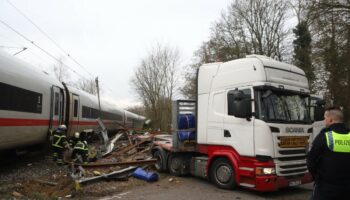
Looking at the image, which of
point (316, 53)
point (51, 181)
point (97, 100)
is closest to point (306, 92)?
point (51, 181)

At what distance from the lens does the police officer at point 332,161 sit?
15.7 ft

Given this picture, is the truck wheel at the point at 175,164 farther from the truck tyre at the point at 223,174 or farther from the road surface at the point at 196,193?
the truck tyre at the point at 223,174

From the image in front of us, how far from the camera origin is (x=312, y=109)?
1012cm

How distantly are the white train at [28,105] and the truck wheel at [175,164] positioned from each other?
4616 mm

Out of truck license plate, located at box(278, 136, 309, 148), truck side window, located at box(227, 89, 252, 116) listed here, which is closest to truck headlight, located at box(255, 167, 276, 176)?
truck license plate, located at box(278, 136, 309, 148)

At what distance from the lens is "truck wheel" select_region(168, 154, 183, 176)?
12.0m

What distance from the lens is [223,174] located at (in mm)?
10031

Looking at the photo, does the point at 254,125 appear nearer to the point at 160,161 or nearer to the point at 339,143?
the point at 339,143

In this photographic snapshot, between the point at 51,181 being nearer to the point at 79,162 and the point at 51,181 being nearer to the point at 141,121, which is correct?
the point at 79,162

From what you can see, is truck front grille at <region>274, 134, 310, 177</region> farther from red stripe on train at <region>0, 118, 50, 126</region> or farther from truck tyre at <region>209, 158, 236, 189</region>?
red stripe on train at <region>0, 118, 50, 126</region>

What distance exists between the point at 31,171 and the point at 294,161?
797cm

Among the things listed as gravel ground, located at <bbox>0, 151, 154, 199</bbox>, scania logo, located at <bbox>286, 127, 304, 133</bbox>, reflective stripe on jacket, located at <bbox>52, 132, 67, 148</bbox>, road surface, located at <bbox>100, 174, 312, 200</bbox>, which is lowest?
road surface, located at <bbox>100, 174, 312, 200</bbox>

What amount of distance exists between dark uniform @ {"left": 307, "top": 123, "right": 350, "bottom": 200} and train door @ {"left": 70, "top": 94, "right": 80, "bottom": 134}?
49.9 ft

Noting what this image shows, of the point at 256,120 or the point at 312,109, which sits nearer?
the point at 256,120
